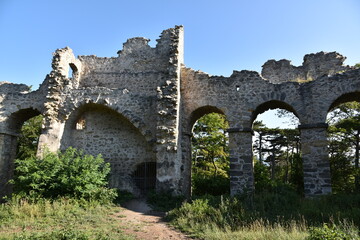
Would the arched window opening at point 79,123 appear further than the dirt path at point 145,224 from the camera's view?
Yes

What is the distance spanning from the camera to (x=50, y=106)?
11664mm

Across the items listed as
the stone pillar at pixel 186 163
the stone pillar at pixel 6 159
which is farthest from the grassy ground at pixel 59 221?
the stone pillar at pixel 6 159

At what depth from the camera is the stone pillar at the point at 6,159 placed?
1232cm

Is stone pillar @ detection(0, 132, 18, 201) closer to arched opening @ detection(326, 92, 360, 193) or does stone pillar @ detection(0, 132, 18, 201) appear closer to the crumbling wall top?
the crumbling wall top

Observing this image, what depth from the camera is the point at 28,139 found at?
1839 centimetres

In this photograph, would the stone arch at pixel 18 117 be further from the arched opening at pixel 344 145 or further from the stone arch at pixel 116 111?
the arched opening at pixel 344 145

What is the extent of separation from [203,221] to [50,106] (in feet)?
27.8

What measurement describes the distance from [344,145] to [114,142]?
13504 mm

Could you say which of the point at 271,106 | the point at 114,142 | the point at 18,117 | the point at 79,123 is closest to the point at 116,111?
the point at 114,142

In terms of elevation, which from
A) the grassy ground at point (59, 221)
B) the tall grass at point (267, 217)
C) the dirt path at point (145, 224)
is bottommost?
the dirt path at point (145, 224)

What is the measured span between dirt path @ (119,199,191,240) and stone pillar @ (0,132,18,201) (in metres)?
6.69

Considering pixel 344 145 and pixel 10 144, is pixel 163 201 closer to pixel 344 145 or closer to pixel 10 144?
pixel 10 144

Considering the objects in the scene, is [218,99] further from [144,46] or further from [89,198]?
[89,198]

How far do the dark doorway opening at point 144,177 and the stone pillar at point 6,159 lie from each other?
6.14 m
